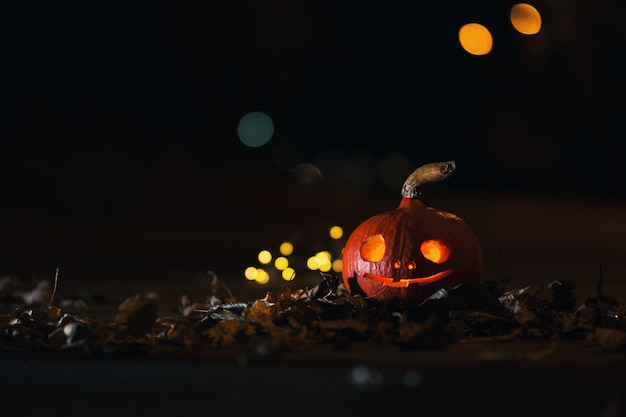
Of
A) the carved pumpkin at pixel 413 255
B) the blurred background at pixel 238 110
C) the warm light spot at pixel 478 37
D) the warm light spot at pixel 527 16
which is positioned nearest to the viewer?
the carved pumpkin at pixel 413 255

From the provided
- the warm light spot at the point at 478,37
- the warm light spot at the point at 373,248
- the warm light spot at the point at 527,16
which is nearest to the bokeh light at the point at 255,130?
the warm light spot at the point at 478,37

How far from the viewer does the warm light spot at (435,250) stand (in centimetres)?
516

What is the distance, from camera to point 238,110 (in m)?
31.6

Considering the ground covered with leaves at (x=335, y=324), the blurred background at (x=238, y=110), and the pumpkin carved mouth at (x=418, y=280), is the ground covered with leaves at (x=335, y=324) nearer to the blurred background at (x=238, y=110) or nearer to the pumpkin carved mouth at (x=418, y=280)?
the pumpkin carved mouth at (x=418, y=280)

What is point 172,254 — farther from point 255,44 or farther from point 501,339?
point 255,44

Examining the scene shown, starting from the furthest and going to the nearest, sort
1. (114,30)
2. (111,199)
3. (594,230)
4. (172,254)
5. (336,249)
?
1. (114,30)
2. (111,199)
3. (594,230)
4. (172,254)
5. (336,249)

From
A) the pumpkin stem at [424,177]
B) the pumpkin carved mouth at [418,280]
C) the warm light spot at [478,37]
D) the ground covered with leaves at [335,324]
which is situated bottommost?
the ground covered with leaves at [335,324]

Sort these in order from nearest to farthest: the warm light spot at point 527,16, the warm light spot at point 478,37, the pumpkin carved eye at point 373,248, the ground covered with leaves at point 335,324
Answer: the ground covered with leaves at point 335,324 < the pumpkin carved eye at point 373,248 < the warm light spot at point 527,16 < the warm light spot at point 478,37

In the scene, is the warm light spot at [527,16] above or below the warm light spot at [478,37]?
below

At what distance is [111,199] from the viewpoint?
70.6ft

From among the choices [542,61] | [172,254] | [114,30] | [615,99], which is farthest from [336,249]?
[615,99]

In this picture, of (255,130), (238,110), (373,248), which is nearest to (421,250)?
(373,248)

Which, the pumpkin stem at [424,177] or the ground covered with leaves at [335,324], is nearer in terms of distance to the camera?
the ground covered with leaves at [335,324]

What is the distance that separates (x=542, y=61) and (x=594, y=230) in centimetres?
1567
